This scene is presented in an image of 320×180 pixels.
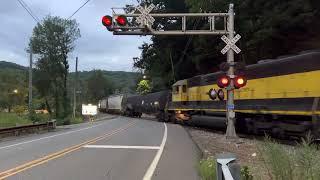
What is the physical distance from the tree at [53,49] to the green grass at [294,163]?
97.9 m

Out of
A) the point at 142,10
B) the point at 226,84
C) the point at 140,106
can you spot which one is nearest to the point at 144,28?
the point at 142,10

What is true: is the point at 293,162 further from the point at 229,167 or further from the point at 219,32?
the point at 219,32

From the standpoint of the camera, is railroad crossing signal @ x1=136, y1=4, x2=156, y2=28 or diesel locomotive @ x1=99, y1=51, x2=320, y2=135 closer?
diesel locomotive @ x1=99, y1=51, x2=320, y2=135

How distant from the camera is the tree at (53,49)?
106062 millimetres

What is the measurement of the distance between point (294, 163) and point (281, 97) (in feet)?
58.7

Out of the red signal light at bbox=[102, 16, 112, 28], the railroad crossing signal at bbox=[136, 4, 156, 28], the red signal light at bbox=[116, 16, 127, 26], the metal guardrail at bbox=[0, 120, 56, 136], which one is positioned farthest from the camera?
the metal guardrail at bbox=[0, 120, 56, 136]

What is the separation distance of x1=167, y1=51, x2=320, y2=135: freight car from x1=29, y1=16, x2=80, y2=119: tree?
73.7 meters

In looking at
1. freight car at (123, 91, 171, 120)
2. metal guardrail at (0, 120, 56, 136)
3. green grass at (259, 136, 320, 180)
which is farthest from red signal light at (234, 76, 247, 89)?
freight car at (123, 91, 171, 120)

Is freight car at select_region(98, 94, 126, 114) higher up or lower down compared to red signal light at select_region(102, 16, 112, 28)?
lower down

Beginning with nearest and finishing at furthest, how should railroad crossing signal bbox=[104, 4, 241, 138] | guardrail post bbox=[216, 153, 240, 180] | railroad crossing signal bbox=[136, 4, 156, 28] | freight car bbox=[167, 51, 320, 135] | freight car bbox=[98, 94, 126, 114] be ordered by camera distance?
guardrail post bbox=[216, 153, 240, 180]
freight car bbox=[167, 51, 320, 135]
railroad crossing signal bbox=[104, 4, 241, 138]
railroad crossing signal bbox=[136, 4, 156, 28]
freight car bbox=[98, 94, 126, 114]

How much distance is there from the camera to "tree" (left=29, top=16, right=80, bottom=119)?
348ft

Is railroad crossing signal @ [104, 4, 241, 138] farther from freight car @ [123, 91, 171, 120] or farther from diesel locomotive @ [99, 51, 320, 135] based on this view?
freight car @ [123, 91, 171, 120]

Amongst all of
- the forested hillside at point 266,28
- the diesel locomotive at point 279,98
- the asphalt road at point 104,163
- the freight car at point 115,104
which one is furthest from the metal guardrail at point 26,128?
the freight car at point 115,104

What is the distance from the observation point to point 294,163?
8.17m
